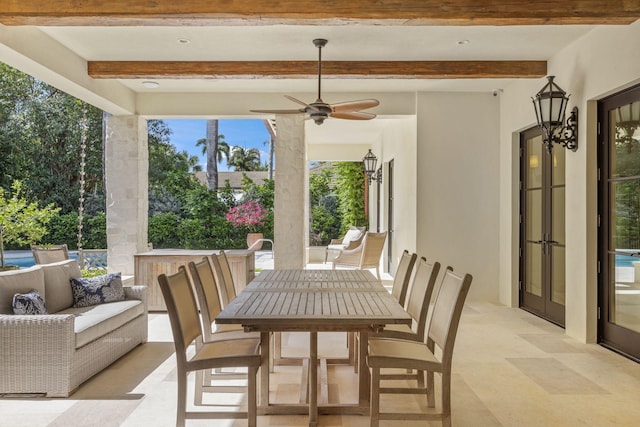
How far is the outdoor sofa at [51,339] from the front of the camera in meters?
3.13

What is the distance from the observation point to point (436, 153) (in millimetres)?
6562

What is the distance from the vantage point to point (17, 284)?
3475mm

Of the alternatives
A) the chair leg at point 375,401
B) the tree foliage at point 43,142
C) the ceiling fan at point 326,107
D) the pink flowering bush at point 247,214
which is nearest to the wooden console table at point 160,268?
the ceiling fan at point 326,107

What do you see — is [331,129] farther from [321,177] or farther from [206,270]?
[206,270]

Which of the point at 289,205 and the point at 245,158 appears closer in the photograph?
the point at 289,205

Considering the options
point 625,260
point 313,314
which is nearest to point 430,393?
point 313,314

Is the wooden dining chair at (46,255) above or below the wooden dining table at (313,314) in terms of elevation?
above

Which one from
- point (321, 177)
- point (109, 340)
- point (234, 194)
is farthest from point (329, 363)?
A: point (321, 177)

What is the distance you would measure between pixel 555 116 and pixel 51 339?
4.45m

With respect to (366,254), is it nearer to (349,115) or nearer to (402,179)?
(402,179)

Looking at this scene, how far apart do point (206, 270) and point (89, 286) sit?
60.3 inches

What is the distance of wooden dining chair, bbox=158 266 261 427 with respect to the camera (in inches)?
95.0

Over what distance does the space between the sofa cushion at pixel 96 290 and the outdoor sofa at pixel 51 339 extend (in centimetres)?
12

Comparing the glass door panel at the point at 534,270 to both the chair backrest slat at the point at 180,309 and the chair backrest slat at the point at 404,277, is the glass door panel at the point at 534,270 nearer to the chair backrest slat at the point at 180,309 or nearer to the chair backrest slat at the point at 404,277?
the chair backrest slat at the point at 404,277
